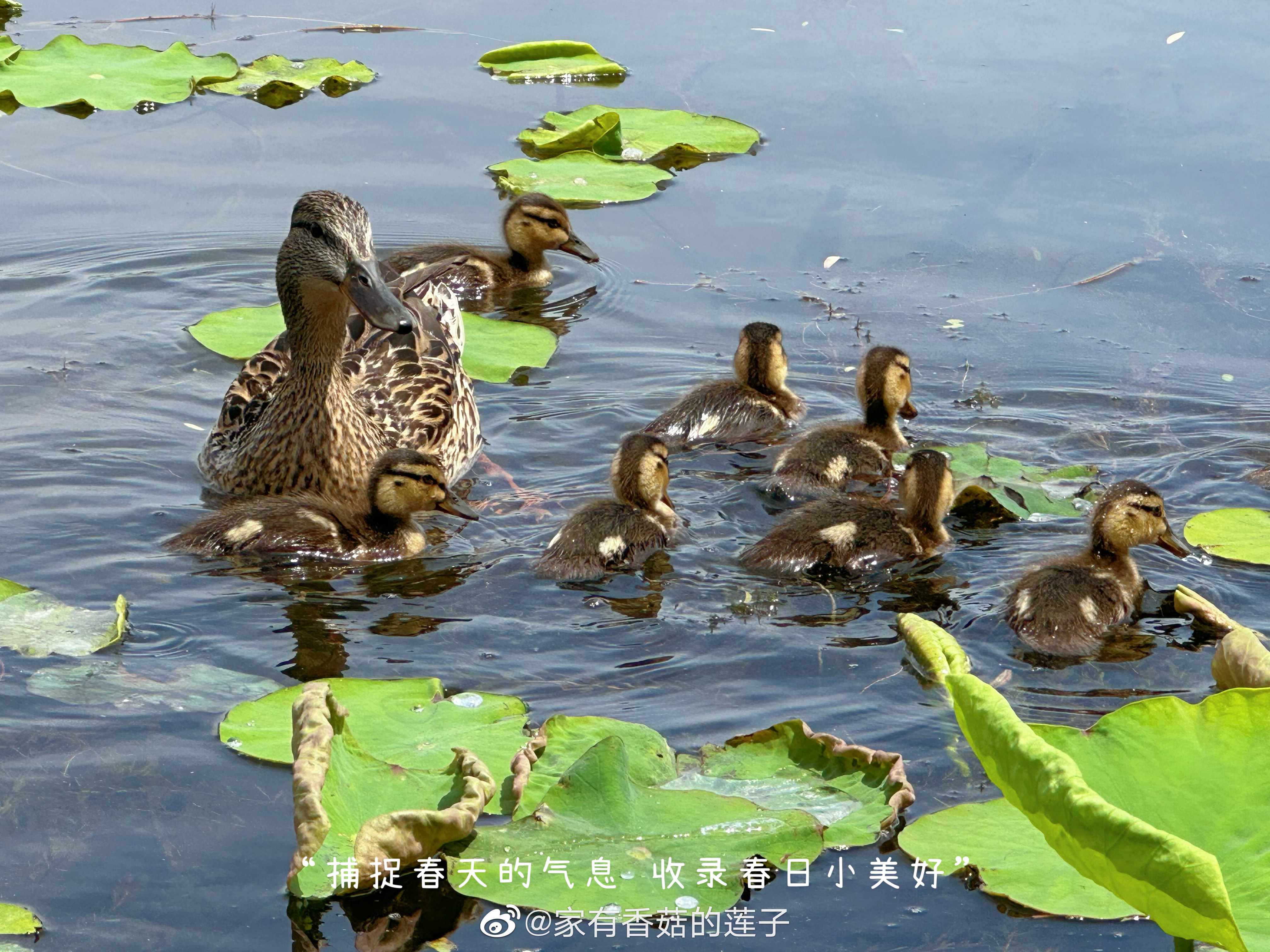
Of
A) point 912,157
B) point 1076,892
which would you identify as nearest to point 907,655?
point 1076,892

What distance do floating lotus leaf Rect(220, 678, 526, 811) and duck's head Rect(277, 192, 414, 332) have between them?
4.51ft

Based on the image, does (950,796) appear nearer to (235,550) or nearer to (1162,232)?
(235,550)

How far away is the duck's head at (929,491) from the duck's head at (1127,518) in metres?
0.46

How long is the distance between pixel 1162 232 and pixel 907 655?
385cm

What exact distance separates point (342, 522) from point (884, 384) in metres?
1.96

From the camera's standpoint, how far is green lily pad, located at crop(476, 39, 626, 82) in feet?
30.2

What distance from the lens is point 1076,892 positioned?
322 centimetres

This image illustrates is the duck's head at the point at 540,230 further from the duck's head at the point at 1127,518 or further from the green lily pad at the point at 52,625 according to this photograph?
the green lily pad at the point at 52,625

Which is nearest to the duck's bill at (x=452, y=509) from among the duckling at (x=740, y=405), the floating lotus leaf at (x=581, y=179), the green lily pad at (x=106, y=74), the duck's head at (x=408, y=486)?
the duck's head at (x=408, y=486)

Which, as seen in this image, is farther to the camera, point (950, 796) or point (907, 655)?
point (907, 655)

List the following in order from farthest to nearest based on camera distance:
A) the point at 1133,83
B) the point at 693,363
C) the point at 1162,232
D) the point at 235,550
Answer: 1. the point at 1133,83
2. the point at 1162,232
3. the point at 693,363
4. the point at 235,550

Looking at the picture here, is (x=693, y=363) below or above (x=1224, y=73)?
below

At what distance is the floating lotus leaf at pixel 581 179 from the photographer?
8.03 metres

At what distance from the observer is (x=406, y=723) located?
12.6ft
